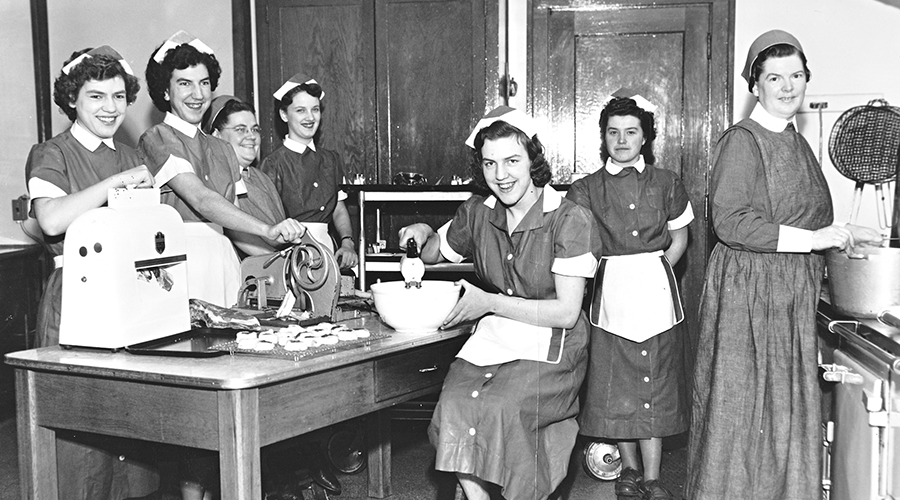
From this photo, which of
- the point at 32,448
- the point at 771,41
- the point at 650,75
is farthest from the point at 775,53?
the point at 32,448

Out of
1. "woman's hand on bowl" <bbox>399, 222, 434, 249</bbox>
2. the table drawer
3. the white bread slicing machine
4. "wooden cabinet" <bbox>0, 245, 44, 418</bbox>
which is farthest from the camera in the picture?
"wooden cabinet" <bbox>0, 245, 44, 418</bbox>

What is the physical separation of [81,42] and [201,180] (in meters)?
2.16

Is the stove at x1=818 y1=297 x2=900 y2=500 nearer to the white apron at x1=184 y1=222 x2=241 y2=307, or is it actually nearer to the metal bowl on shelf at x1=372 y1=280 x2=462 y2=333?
the metal bowl on shelf at x1=372 y1=280 x2=462 y2=333

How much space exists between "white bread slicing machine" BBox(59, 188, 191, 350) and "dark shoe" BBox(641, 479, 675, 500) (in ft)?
7.02

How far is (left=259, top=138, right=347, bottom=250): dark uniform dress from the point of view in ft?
15.8

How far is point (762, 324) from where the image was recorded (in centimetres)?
323

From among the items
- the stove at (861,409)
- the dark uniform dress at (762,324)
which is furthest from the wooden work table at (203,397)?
the stove at (861,409)

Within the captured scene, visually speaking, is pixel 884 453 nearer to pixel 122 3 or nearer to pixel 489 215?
pixel 489 215

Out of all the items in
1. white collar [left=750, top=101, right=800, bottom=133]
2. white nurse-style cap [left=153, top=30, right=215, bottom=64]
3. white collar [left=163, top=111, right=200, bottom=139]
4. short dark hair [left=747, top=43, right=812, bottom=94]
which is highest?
white nurse-style cap [left=153, top=30, right=215, bottom=64]

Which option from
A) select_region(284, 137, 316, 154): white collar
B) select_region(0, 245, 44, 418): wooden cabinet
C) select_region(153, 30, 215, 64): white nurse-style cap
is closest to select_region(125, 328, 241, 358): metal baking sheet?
select_region(153, 30, 215, 64): white nurse-style cap

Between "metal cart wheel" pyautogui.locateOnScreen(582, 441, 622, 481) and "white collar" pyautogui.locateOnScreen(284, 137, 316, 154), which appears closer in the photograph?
"metal cart wheel" pyautogui.locateOnScreen(582, 441, 622, 481)

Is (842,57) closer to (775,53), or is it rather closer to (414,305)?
(775,53)

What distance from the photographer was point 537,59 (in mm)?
5297

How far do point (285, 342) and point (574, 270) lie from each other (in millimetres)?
1049
